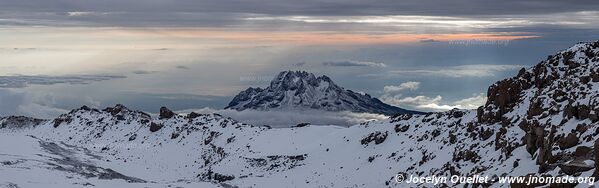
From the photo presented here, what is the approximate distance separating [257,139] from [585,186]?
85.2 m

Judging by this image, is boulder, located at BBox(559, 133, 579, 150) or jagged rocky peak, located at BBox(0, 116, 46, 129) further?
jagged rocky peak, located at BBox(0, 116, 46, 129)

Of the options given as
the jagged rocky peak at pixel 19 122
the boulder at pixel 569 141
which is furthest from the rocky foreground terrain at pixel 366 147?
the jagged rocky peak at pixel 19 122

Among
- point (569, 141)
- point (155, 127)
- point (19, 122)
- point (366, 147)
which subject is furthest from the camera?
point (19, 122)

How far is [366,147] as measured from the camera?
260 feet

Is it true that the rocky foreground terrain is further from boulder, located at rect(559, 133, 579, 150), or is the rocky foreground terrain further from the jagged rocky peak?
the jagged rocky peak

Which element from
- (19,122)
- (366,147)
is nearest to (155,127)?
(366,147)

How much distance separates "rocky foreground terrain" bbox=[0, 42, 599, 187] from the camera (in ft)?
124

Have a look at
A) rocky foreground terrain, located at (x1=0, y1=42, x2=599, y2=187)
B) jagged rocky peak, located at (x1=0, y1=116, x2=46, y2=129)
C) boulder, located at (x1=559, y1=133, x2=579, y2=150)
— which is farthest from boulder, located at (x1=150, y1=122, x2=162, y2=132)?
boulder, located at (x1=559, y1=133, x2=579, y2=150)

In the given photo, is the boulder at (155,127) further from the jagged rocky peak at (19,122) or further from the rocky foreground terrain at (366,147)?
the jagged rocky peak at (19,122)

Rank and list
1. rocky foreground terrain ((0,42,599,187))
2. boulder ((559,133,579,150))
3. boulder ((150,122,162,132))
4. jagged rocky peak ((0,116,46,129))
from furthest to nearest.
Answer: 1. jagged rocky peak ((0,116,46,129))
2. boulder ((150,122,162,132))
3. rocky foreground terrain ((0,42,599,187))
4. boulder ((559,133,579,150))

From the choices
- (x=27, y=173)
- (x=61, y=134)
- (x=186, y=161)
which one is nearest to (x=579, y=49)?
(x=27, y=173)

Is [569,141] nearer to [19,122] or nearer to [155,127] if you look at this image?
[155,127]

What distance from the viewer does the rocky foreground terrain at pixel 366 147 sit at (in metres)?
37.9

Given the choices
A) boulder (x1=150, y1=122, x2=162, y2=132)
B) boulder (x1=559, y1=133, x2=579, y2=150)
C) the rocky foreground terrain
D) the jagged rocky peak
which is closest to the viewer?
boulder (x1=559, y1=133, x2=579, y2=150)
